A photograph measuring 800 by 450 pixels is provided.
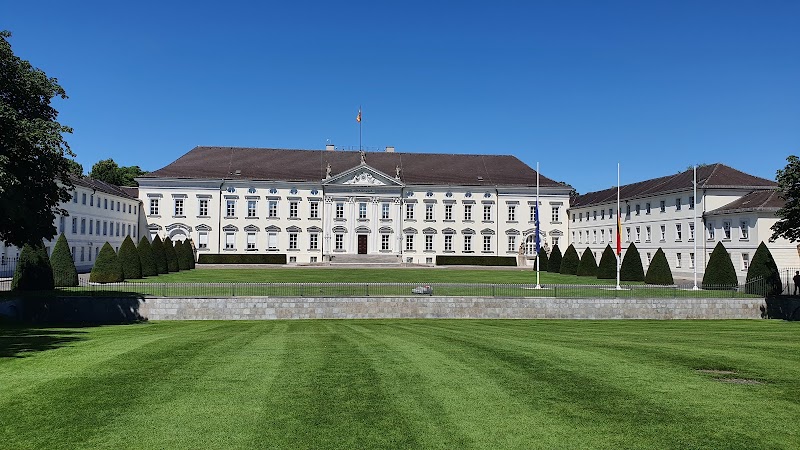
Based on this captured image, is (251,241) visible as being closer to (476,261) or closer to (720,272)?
(476,261)

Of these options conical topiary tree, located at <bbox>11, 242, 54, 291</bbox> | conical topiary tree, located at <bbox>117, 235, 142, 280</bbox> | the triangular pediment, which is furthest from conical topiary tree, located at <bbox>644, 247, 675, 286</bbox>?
the triangular pediment

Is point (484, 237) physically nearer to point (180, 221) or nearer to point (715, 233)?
point (715, 233)

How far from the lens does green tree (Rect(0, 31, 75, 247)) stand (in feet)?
62.2

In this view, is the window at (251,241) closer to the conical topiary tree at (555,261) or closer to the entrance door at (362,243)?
the entrance door at (362,243)

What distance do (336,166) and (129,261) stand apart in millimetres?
41373

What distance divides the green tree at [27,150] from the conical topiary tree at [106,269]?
1165cm

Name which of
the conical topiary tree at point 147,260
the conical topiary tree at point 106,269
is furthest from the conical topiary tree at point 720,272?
the conical topiary tree at point 147,260

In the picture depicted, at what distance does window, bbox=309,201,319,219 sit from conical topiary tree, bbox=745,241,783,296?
51108 millimetres

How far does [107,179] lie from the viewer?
306ft

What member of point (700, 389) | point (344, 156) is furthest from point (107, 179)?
point (700, 389)

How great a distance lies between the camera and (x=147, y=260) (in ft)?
141

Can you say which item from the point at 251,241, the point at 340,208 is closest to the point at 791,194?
the point at 340,208

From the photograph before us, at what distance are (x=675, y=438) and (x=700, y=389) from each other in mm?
3050

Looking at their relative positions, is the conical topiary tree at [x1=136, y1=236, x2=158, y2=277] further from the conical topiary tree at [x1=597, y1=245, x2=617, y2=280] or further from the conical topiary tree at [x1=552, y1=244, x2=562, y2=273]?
the conical topiary tree at [x1=552, y1=244, x2=562, y2=273]
